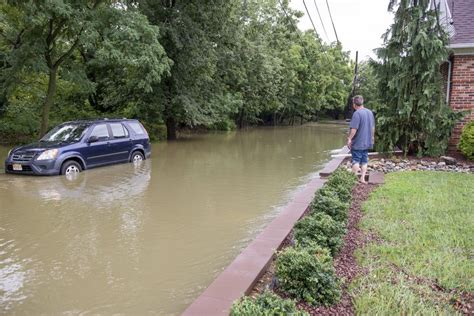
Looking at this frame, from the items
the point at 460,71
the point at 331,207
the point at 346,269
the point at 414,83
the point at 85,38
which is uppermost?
the point at 85,38

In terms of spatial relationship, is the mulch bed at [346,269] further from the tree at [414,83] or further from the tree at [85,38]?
the tree at [85,38]

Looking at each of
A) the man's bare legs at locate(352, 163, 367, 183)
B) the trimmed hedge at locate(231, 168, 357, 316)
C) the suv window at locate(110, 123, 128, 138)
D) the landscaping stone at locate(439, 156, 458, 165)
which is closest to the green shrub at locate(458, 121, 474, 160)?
the landscaping stone at locate(439, 156, 458, 165)

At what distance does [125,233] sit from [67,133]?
658 centimetres

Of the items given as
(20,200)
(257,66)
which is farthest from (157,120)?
(20,200)

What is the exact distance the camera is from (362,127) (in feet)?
28.3

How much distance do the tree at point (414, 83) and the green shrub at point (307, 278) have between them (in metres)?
9.04

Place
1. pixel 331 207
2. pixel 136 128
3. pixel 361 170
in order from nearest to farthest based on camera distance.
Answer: pixel 331 207 < pixel 361 170 < pixel 136 128

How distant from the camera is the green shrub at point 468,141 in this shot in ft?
36.4

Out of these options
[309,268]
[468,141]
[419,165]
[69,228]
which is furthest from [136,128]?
[309,268]

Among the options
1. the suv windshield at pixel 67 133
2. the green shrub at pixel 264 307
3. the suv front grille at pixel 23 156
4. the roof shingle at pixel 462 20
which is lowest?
the green shrub at pixel 264 307

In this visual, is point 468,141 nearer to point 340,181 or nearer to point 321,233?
point 340,181

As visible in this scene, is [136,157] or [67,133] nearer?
[67,133]

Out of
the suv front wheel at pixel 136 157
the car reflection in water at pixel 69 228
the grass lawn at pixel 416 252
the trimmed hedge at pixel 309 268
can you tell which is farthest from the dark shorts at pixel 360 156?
the suv front wheel at pixel 136 157

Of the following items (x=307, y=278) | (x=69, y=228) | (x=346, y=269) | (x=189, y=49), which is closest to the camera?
(x=307, y=278)
